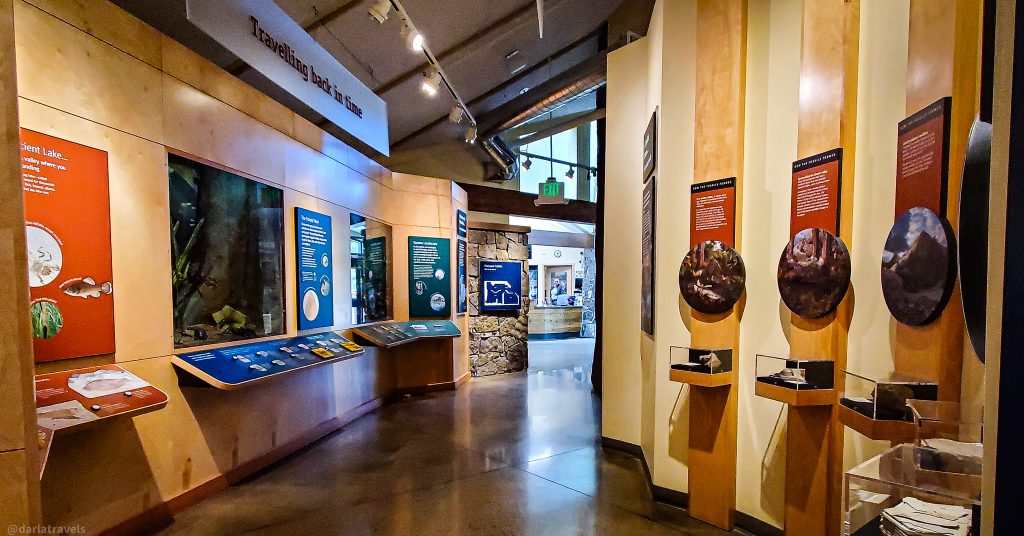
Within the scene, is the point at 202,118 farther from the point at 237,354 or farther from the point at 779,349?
the point at 779,349

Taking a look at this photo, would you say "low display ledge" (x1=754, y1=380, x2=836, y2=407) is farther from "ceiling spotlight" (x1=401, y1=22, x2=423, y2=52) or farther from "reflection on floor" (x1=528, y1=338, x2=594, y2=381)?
"reflection on floor" (x1=528, y1=338, x2=594, y2=381)

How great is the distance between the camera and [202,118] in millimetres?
3062

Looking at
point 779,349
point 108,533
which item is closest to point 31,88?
point 108,533

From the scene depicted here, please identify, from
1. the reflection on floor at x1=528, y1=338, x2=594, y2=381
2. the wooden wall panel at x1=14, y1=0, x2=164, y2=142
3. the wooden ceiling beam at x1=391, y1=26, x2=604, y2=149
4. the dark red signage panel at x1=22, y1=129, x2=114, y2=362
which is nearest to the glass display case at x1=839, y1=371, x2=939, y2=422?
the dark red signage panel at x1=22, y1=129, x2=114, y2=362

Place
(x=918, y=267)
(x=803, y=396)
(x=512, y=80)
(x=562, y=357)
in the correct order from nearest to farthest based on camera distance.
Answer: (x=918, y=267)
(x=803, y=396)
(x=512, y=80)
(x=562, y=357)

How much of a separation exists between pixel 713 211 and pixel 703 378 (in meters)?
1.08

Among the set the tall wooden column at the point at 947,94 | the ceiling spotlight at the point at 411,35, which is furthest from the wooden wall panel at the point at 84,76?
the tall wooden column at the point at 947,94

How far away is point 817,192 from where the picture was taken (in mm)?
2258

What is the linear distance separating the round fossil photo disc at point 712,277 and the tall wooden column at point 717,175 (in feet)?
0.32

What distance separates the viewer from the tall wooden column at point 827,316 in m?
2.18

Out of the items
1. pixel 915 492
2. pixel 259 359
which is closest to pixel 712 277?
pixel 915 492

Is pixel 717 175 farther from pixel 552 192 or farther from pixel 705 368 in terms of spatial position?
pixel 552 192

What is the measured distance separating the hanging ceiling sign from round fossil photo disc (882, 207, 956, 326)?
433cm

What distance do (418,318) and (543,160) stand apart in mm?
6228
